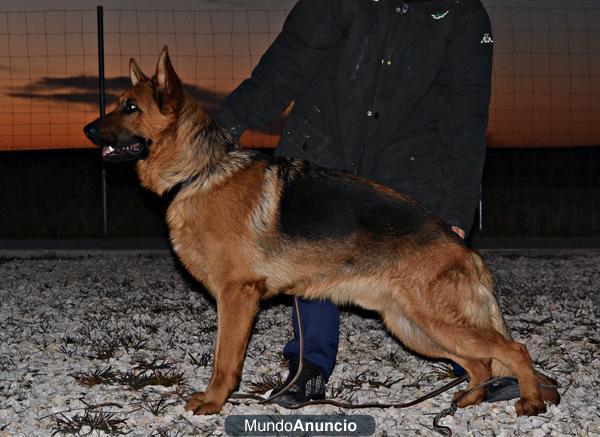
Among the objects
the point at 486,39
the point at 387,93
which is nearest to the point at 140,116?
the point at 387,93

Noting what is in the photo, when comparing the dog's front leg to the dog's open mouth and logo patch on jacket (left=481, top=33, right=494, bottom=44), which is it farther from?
logo patch on jacket (left=481, top=33, right=494, bottom=44)

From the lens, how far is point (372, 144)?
14.5 feet

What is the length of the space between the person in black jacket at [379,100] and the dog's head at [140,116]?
17.5 inches

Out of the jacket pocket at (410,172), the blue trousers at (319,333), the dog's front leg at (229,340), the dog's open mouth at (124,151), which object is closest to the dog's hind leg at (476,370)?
the blue trousers at (319,333)

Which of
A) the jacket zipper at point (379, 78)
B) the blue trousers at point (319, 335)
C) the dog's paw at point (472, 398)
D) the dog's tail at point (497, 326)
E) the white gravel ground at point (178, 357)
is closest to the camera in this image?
the white gravel ground at point (178, 357)

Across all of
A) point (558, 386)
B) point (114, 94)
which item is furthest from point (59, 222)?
point (558, 386)

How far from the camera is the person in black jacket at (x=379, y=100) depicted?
423cm

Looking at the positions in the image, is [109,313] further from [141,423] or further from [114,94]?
[114,94]

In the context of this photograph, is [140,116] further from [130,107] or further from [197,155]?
[197,155]

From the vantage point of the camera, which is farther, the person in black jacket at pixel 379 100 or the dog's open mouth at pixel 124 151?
the person in black jacket at pixel 379 100

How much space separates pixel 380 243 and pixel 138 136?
1.30 m

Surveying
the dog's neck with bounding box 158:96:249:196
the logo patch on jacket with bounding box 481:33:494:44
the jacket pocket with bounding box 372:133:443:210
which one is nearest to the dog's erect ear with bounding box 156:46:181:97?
the dog's neck with bounding box 158:96:249:196

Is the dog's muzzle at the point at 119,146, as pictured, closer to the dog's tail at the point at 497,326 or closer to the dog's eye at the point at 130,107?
the dog's eye at the point at 130,107

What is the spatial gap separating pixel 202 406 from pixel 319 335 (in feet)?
2.72
